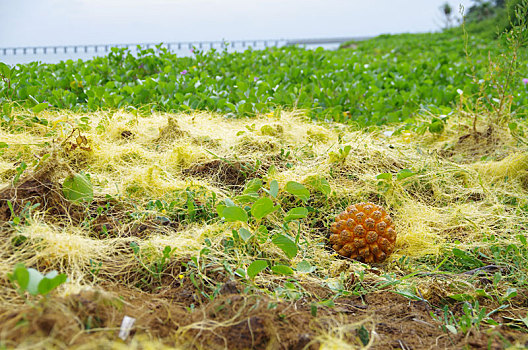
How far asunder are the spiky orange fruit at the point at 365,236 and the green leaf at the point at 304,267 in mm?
341

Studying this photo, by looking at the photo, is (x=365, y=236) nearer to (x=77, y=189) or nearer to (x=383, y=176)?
(x=383, y=176)

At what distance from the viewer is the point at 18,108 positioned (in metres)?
3.56

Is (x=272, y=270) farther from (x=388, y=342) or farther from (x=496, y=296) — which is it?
(x=496, y=296)

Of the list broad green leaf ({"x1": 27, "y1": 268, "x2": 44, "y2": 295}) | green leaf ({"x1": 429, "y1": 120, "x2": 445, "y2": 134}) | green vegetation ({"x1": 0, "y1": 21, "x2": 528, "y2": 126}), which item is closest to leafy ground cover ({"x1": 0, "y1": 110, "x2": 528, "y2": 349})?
broad green leaf ({"x1": 27, "y1": 268, "x2": 44, "y2": 295})

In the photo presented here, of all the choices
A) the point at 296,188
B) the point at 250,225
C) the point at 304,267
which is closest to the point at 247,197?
the point at 250,225

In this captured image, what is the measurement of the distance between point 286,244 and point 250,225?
27 cm

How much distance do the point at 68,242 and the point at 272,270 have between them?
76 centimetres

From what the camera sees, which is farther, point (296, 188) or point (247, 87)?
point (247, 87)

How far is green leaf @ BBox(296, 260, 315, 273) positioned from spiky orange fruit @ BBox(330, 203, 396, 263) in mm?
341

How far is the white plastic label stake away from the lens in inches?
48.8

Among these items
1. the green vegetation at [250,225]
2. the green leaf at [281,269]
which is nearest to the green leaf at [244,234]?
the green vegetation at [250,225]

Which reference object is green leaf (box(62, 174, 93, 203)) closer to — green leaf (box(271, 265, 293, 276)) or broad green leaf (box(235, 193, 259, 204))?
broad green leaf (box(235, 193, 259, 204))

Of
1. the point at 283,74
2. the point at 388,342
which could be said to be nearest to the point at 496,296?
the point at 388,342

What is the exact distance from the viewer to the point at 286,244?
76.5 inches
